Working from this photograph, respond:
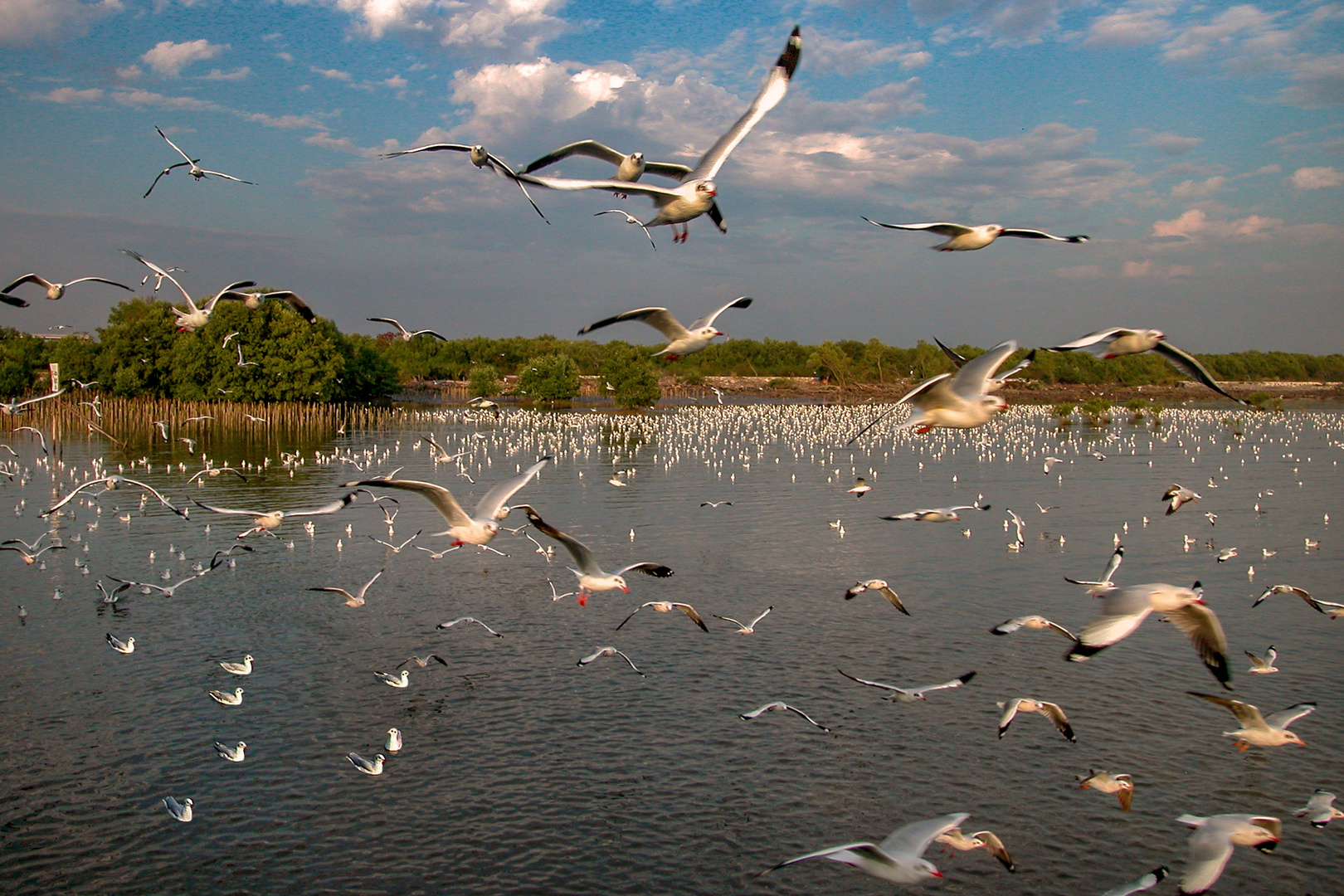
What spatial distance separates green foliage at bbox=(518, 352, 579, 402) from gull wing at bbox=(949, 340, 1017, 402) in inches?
3690

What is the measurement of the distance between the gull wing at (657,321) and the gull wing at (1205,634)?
6.20 m

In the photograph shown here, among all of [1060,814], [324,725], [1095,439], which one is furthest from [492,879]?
[1095,439]

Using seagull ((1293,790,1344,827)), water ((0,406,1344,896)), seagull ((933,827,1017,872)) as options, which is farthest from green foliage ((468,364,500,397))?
seagull ((933,827,1017,872))

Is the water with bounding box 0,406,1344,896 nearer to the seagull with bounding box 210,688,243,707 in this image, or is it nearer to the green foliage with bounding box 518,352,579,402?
the seagull with bounding box 210,688,243,707

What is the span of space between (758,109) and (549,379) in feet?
306

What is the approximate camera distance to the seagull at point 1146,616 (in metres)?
7.68

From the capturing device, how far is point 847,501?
40.9 m

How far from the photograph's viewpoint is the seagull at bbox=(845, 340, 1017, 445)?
10.1 metres

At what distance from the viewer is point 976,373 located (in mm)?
10273

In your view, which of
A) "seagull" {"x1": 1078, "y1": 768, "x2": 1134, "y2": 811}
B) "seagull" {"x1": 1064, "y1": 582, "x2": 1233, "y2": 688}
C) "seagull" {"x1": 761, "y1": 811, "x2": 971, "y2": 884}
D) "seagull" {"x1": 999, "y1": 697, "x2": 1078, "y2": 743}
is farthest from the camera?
"seagull" {"x1": 1078, "y1": 768, "x2": 1134, "y2": 811}

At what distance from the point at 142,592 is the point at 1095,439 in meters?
65.8

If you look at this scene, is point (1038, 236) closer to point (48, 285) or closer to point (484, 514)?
point (484, 514)

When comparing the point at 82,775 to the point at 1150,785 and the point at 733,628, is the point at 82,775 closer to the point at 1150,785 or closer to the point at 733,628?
the point at 733,628

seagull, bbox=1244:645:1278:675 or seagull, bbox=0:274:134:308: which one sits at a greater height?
seagull, bbox=0:274:134:308
